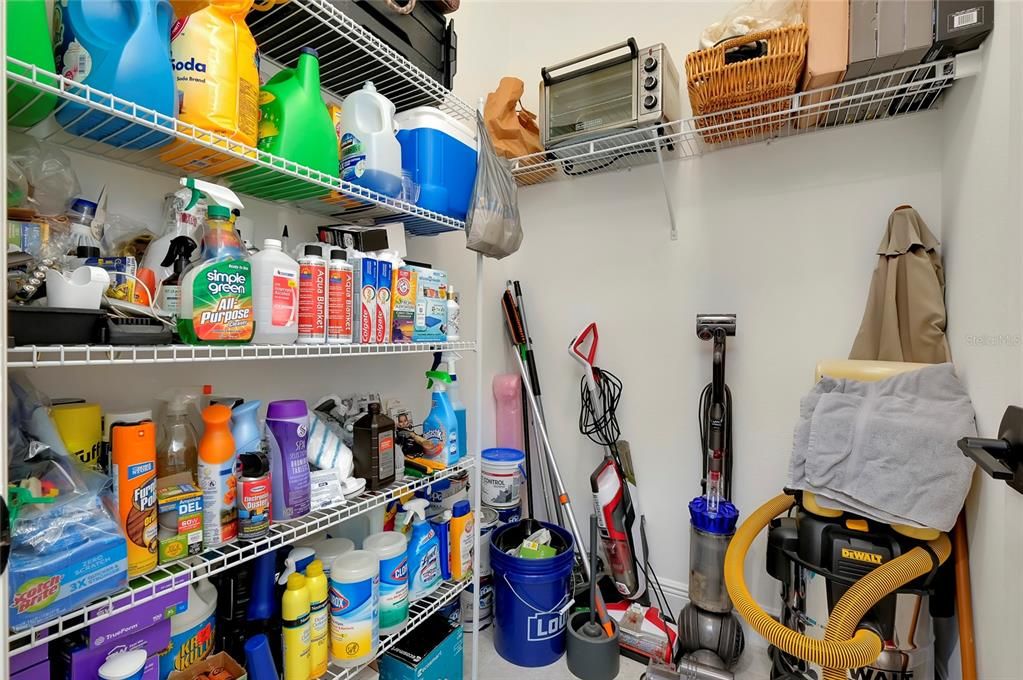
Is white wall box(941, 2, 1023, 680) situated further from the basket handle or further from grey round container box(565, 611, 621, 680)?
grey round container box(565, 611, 621, 680)

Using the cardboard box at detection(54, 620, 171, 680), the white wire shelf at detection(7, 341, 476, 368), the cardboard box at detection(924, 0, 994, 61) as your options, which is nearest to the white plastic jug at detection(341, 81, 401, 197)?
the white wire shelf at detection(7, 341, 476, 368)

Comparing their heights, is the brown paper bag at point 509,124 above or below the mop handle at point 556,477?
above

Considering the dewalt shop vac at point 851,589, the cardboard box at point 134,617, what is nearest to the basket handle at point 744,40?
the dewalt shop vac at point 851,589

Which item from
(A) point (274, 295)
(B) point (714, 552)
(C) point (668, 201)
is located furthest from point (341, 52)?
(B) point (714, 552)

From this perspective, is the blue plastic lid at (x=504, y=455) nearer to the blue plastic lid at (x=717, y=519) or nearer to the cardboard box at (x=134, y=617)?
the blue plastic lid at (x=717, y=519)

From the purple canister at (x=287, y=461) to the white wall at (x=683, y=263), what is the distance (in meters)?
1.06

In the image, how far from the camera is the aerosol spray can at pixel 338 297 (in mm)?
1092

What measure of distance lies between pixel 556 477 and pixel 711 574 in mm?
700

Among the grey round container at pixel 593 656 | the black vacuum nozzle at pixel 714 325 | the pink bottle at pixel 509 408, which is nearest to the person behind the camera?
the grey round container at pixel 593 656

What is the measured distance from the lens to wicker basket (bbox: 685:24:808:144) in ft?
4.50

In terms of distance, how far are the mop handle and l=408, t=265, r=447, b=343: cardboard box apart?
2.60 ft

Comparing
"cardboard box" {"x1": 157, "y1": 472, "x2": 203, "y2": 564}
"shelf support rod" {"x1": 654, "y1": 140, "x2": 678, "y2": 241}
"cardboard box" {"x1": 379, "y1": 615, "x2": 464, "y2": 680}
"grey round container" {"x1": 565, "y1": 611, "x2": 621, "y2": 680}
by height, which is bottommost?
"grey round container" {"x1": 565, "y1": 611, "x2": 621, "y2": 680}

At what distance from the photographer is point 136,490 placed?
2.57ft

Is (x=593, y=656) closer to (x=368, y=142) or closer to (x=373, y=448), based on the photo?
(x=373, y=448)
